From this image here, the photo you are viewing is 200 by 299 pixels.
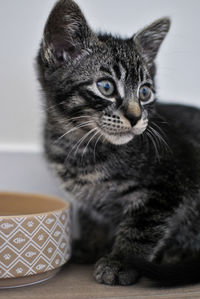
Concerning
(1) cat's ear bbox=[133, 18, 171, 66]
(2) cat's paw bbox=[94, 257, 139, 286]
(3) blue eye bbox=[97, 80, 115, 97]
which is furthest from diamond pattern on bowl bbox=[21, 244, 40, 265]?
(1) cat's ear bbox=[133, 18, 171, 66]

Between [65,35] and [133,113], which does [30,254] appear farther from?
[65,35]

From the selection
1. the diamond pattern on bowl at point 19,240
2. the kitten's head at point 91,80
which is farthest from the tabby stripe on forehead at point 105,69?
the diamond pattern on bowl at point 19,240

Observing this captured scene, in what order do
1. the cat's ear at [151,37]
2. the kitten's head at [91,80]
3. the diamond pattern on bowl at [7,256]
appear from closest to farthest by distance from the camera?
the diamond pattern on bowl at [7,256], the kitten's head at [91,80], the cat's ear at [151,37]

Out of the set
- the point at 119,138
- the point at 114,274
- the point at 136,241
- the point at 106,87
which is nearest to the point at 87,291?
the point at 114,274

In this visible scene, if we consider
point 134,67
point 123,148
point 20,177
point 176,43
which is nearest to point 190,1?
point 176,43

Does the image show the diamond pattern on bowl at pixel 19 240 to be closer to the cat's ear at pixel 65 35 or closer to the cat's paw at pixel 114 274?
the cat's paw at pixel 114 274
